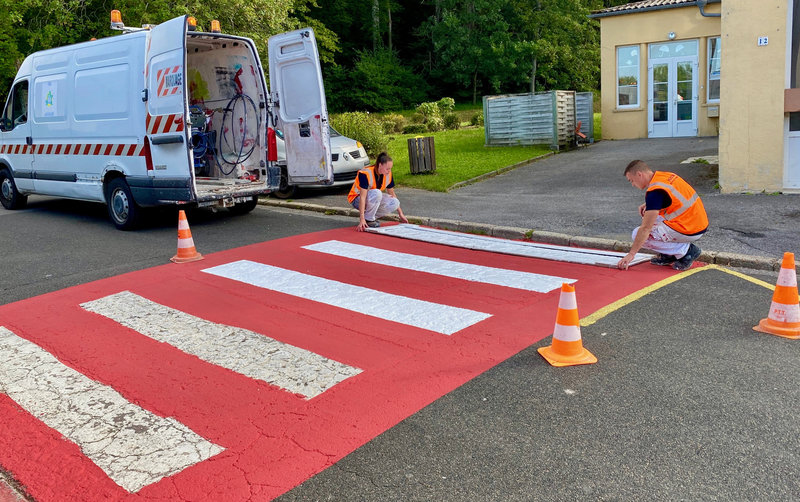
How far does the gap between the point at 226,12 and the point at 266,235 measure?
49.5 feet

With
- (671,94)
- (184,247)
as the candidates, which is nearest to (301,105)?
(184,247)

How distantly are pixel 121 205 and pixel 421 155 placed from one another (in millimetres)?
7228

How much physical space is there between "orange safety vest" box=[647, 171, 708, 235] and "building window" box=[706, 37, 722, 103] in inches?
650

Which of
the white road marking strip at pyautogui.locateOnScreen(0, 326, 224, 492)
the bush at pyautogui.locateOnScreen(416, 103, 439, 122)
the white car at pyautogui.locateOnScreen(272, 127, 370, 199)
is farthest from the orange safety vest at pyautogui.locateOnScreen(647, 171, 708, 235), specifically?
the bush at pyautogui.locateOnScreen(416, 103, 439, 122)

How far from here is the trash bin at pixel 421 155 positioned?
15586mm

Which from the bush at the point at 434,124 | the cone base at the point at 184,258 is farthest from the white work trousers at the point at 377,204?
the bush at the point at 434,124

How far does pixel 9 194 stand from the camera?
44.4ft

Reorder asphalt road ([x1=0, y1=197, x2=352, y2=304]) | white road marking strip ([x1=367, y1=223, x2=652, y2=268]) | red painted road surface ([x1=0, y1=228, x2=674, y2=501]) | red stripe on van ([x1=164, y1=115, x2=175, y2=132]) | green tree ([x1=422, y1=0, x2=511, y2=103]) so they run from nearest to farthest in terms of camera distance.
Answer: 1. red painted road surface ([x1=0, y1=228, x2=674, y2=501])
2. white road marking strip ([x1=367, y1=223, x2=652, y2=268])
3. asphalt road ([x1=0, y1=197, x2=352, y2=304])
4. red stripe on van ([x1=164, y1=115, x2=175, y2=132])
5. green tree ([x1=422, y1=0, x2=511, y2=103])

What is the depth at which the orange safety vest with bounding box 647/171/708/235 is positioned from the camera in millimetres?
6766

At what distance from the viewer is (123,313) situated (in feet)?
20.8

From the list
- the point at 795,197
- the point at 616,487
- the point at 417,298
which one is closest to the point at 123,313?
the point at 417,298

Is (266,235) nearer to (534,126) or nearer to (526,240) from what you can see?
(526,240)

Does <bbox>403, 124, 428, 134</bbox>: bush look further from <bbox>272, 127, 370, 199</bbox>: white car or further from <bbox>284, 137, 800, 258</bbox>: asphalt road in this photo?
<bbox>272, 127, 370, 199</bbox>: white car

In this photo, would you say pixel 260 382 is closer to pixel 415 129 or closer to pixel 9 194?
pixel 9 194
